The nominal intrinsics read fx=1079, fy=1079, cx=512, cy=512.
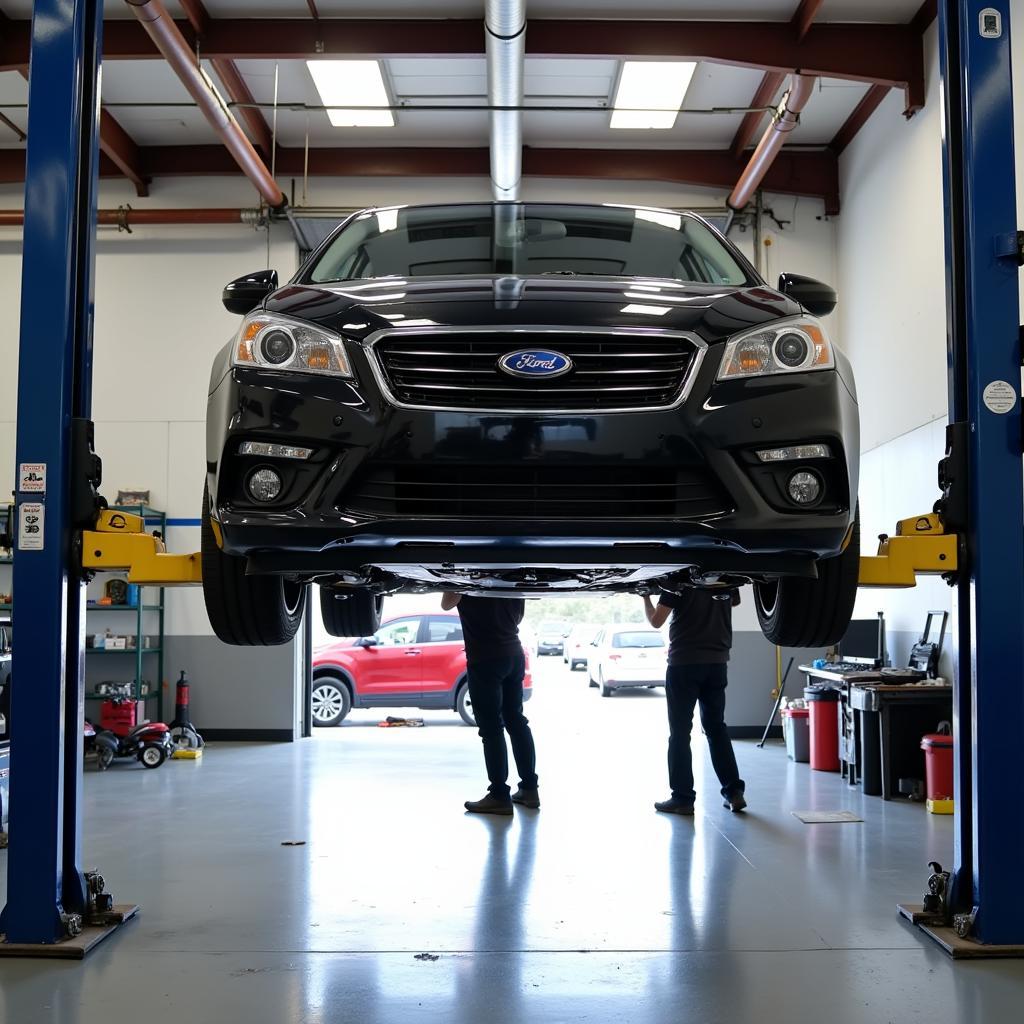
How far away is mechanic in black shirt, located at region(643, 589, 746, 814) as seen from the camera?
18.7ft

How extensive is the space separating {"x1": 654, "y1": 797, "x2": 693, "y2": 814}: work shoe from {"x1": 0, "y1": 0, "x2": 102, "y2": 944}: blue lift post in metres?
3.18

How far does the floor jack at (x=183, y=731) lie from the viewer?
8.59 m

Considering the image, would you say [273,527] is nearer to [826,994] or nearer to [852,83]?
[826,994]

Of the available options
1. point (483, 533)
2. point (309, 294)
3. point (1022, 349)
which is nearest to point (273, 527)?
point (483, 533)

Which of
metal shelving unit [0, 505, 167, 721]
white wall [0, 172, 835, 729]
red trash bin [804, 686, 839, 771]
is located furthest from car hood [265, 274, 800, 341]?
white wall [0, 172, 835, 729]

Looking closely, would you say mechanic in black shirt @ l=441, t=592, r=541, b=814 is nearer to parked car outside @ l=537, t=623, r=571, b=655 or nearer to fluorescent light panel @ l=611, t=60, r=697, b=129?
fluorescent light panel @ l=611, t=60, r=697, b=129

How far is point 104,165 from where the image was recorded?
10.4 meters

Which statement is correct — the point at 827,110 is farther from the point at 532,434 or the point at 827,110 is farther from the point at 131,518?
the point at 532,434

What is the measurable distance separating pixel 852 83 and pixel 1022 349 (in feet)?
21.0

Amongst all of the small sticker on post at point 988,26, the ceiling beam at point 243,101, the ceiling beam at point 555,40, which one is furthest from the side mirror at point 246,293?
the ceiling beam at point 555,40

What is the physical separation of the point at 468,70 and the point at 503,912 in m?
6.97

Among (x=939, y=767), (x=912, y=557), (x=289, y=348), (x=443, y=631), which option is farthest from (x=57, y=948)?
(x=443, y=631)

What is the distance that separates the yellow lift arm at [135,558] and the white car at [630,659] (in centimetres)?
1225

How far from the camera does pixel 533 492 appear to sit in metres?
2.49
